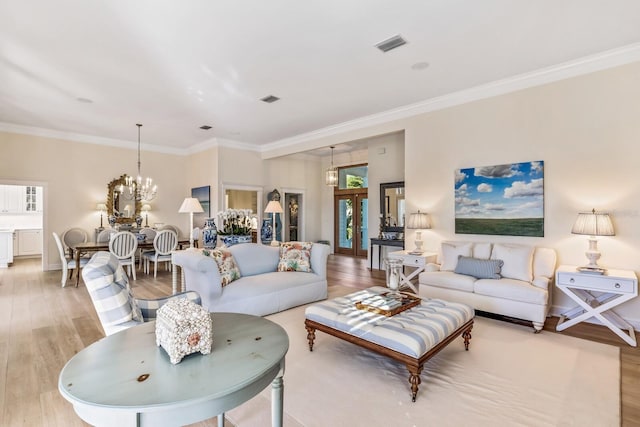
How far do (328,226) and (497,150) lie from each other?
617cm

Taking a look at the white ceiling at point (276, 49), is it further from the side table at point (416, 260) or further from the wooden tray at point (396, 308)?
the wooden tray at point (396, 308)

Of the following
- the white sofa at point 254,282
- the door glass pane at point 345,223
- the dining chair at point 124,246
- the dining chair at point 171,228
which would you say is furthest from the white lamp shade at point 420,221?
the dining chair at point 171,228

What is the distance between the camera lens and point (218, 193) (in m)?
7.54

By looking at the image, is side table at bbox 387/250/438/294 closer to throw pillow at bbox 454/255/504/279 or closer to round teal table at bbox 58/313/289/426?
throw pillow at bbox 454/255/504/279

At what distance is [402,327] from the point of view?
244 cm

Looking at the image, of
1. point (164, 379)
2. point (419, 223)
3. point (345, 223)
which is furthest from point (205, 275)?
point (345, 223)

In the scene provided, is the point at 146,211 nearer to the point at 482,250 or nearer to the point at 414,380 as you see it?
the point at 482,250

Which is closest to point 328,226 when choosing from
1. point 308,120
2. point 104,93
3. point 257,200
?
point 257,200

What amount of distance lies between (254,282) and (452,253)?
110 inches

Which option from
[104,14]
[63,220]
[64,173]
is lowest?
[63,220]

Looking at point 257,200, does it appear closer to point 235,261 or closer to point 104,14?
point 235,261

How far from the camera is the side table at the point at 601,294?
3152 millimetres

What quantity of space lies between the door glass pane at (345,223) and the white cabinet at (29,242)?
871 centimetres

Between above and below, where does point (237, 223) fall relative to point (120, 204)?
below
